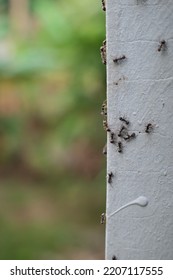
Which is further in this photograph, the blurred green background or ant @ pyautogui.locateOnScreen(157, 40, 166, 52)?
the blurred green background

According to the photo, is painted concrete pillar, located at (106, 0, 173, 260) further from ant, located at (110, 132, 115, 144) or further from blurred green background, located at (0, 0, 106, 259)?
blurred green background, located at (0, 0, 106, 259)

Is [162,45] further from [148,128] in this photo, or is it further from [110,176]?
[110,176]

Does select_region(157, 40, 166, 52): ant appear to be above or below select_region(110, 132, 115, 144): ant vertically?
above

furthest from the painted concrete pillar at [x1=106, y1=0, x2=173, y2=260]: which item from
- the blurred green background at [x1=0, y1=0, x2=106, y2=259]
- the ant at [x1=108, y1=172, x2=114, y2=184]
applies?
the blurred green background at [x1=0, y1=0, x2=106, y2=259]

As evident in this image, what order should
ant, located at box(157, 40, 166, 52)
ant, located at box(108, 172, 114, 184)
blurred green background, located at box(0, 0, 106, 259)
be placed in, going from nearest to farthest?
ant, located at box(157, 40, 166, 52), ant, located at box(108, 172, 114, 184), blurred green background, located at box(0, 0, 106, 259)

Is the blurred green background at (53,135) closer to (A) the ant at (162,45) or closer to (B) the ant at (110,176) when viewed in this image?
(B) the ant at (110,176)

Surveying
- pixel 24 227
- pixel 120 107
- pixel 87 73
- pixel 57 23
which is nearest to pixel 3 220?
pixel 24 227
